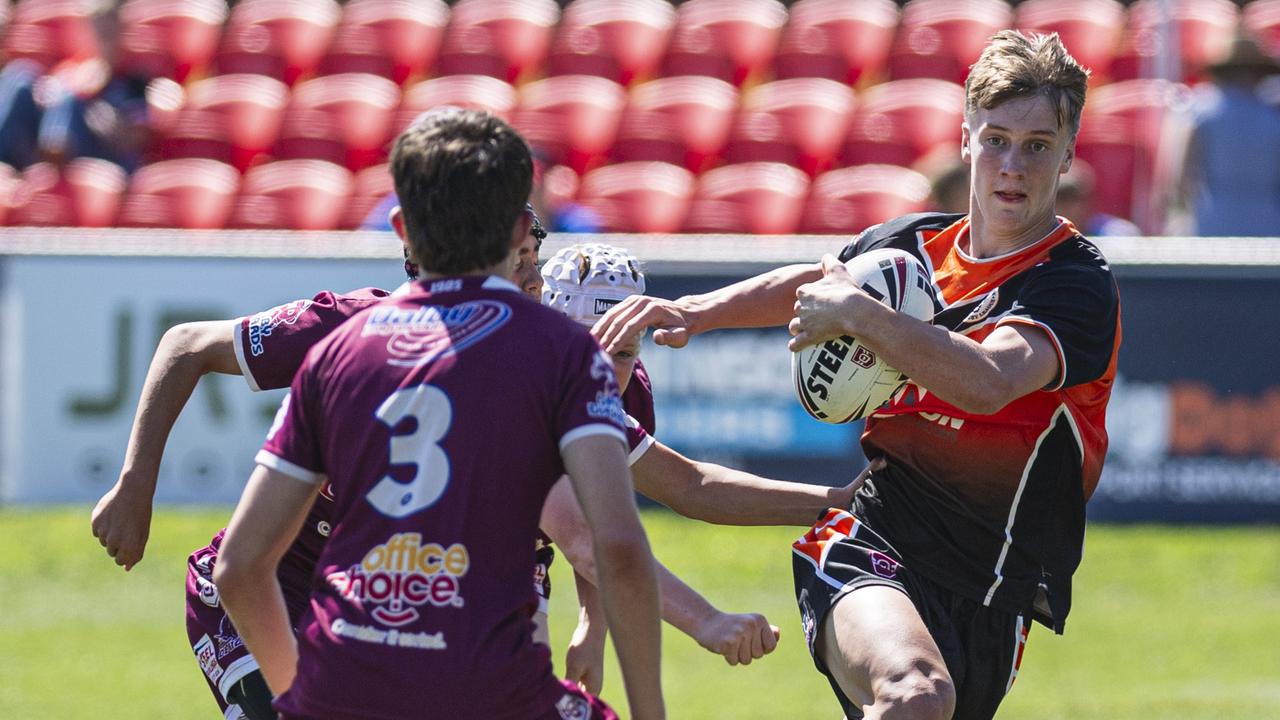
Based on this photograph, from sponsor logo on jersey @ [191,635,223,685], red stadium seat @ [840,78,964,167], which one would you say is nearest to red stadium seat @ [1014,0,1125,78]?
red stadium seat @ [840,78,964,167]

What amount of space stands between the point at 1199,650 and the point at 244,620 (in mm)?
7091

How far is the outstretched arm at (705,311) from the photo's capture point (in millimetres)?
4258

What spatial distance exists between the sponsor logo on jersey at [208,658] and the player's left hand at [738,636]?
1.23 metres

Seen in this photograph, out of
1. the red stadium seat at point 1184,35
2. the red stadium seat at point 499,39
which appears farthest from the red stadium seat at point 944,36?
the red stadium seat at point 499,39

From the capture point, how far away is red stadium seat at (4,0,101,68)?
1470cm

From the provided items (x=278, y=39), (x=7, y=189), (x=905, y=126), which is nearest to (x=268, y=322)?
(x=7, y=189)

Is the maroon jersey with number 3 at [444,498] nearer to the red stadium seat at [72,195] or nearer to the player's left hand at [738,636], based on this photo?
the player's left hand at [738,636]

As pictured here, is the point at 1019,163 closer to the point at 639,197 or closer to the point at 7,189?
the point at 639,197

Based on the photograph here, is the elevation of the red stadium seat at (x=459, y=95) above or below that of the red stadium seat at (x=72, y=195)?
above

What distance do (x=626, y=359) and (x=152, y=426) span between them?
1.10m

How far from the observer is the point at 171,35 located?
1480cm

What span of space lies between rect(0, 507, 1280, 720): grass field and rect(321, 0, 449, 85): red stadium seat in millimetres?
4966

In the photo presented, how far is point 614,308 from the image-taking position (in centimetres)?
435

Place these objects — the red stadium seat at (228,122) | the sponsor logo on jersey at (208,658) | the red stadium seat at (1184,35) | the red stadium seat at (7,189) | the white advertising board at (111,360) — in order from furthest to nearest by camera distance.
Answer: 1. the red stadium seat at (228,122)
2. the red stadium seat at (1184,35)
3. the red stadium seat at (7,189)
4. the white advertising board at (111,360)
5. the sponsor logo on jersey at (208,658)
